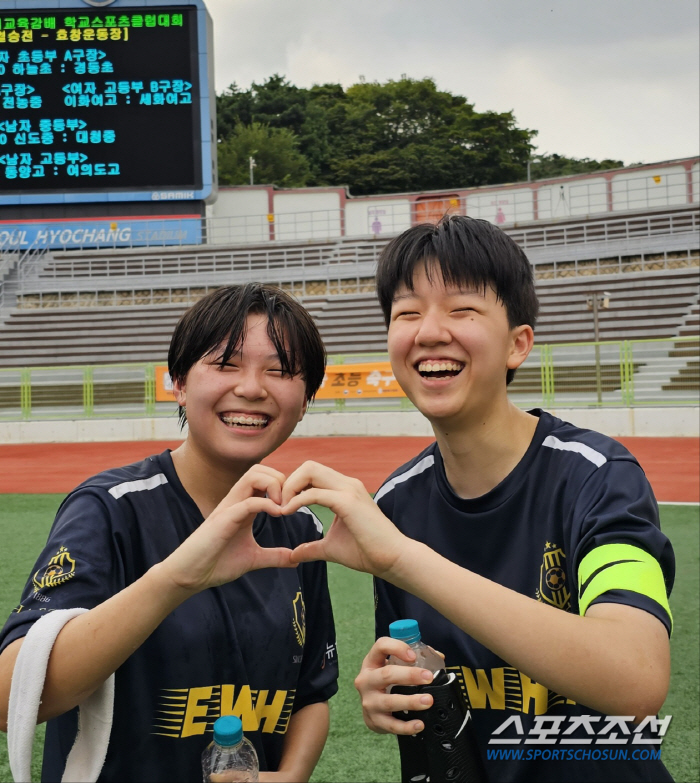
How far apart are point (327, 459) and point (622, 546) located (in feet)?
35.1

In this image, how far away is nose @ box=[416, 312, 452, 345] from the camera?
159 centimetres

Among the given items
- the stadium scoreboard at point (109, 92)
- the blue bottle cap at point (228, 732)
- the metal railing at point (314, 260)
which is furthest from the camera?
the metal railing at point (314, 260)

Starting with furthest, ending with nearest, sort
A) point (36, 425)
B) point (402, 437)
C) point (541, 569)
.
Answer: point (36, 425)
point (402, 437)
point (541, 569)

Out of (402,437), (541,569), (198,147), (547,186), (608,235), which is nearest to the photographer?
(541,569)

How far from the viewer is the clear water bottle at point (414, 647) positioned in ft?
4.19

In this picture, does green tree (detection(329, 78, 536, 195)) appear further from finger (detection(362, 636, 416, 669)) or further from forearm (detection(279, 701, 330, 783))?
finger (detection(362, 636, 416, 669))

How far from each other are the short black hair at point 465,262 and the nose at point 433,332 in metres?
0.10

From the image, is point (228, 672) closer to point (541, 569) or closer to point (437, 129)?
point (541, 569)

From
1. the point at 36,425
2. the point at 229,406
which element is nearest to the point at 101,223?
the point at 36,425

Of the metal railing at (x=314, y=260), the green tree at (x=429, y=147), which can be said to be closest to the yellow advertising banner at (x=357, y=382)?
the metal railing at (x=314, y=260)

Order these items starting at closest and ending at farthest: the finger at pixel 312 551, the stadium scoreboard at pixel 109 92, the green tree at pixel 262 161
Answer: the finger at pixel 312 551
the stadium scoreboard at pixel 109 92
the green tree at pixel 262 161

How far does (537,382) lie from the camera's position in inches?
583

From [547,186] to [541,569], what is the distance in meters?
29.0

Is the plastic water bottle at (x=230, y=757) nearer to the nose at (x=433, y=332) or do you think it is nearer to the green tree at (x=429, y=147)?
the nose at (x=433, y=332)
